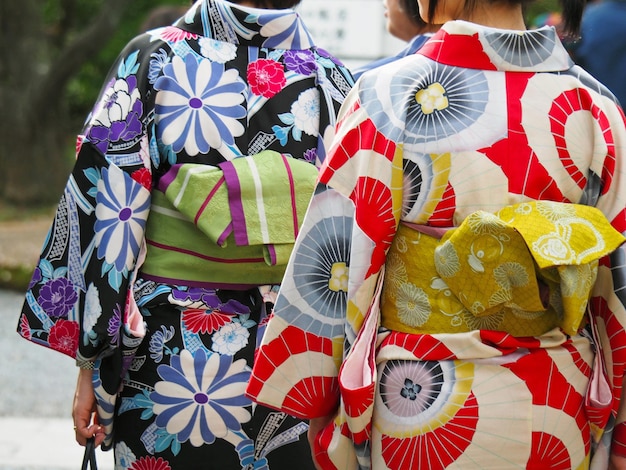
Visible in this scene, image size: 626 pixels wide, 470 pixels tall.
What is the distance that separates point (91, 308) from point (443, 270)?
34.7 inches

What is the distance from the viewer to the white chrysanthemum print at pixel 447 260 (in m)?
1.64

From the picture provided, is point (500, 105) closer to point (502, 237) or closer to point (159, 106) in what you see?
point (502, 237)

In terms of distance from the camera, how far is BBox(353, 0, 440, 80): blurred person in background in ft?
8.84

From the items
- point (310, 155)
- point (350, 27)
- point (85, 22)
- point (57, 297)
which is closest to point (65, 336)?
point (57, 297)

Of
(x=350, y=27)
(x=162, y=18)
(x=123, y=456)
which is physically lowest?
(x=350, y=27)

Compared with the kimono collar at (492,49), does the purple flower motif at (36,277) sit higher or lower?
lower

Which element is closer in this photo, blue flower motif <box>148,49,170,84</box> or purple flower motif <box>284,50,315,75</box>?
blue flower motif <box>148,49,170,84</box>

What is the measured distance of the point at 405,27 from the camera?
2859 mm

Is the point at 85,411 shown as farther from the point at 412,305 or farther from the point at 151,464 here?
the point at 412,305

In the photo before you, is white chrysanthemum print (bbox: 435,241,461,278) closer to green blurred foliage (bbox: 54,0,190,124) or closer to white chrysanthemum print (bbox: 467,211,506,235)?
white chrysanthemum print (bbox: 467,211,506,235)

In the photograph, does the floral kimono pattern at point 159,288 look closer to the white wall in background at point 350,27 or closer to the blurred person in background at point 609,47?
the blurred person in background at point 609,47

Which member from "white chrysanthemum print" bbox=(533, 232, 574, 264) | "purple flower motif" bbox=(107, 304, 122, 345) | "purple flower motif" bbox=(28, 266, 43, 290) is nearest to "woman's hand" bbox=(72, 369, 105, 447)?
"purple flower motif" bbox=(107, 304, 122, 345)

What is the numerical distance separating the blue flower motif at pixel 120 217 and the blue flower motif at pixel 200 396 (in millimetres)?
267

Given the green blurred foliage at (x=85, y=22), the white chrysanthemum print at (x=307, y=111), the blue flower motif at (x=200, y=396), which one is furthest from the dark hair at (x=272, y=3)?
the green blurred foliage at (x=85, y=22)
